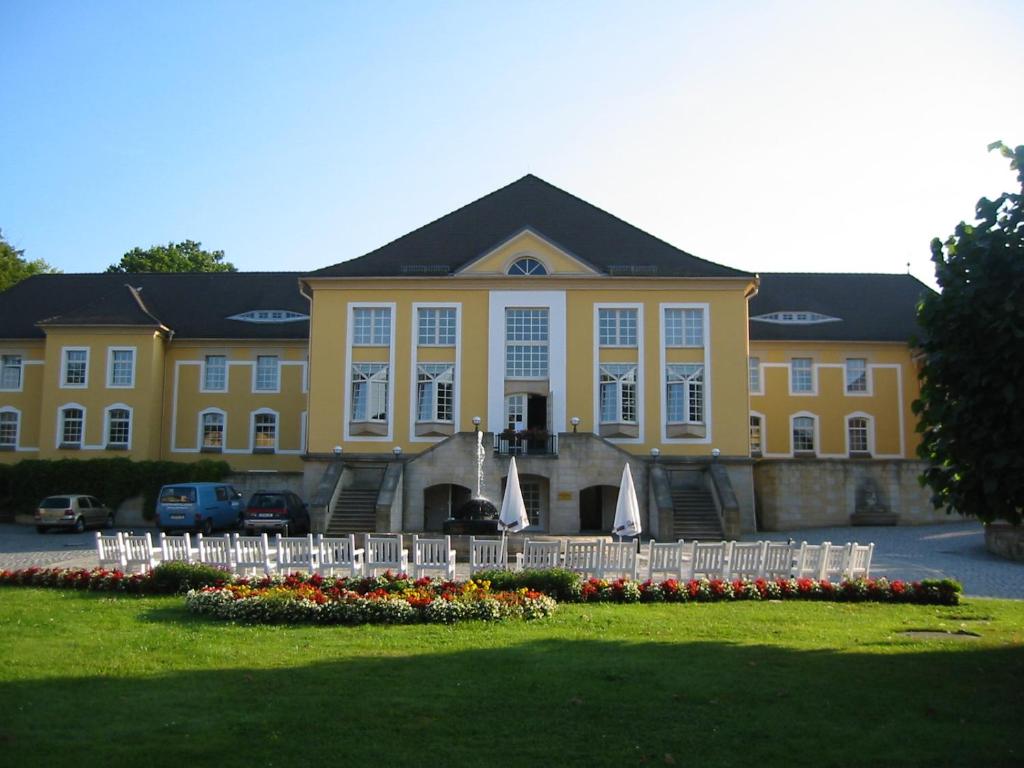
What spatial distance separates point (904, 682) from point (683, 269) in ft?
90.2

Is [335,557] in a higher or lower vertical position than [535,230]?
lower

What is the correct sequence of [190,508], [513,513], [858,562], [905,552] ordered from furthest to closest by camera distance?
[190,508] → [905,552] → [513,513] → [858,562]

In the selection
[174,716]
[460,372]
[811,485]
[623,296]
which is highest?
[623,296]

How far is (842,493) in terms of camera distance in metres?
34.3

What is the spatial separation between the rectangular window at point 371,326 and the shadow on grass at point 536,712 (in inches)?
1021

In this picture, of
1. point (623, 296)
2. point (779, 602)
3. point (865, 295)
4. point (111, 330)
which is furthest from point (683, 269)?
point (111, 330)

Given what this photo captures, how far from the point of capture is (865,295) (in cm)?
4762

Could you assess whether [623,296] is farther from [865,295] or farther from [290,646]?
[290,646]

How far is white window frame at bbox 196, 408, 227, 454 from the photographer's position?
4350 cm

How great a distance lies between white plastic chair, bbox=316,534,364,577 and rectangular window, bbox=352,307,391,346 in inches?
769

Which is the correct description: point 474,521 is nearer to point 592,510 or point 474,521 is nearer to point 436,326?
point 592,510

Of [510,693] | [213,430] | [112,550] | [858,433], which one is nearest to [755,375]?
[858,433]

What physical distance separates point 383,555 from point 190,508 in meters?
15.0

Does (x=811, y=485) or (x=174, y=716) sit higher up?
(x=811, y=485)
